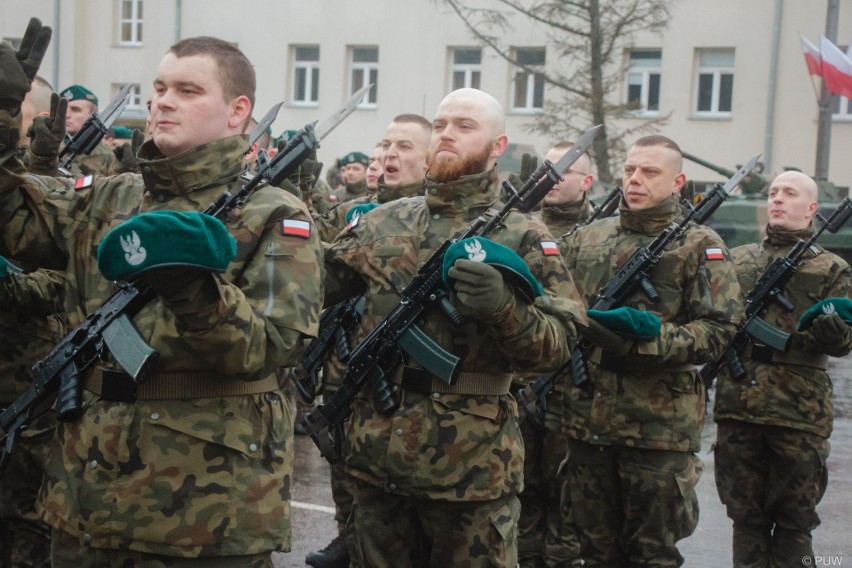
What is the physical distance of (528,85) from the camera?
1179 inches

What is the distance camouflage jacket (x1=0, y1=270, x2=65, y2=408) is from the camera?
472cm

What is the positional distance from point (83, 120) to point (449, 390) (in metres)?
4.72

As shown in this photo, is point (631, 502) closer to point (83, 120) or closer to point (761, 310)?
point (761, 310)

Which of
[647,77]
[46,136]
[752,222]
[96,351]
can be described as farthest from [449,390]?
[647,77]

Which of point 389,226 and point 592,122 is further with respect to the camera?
point 592,122

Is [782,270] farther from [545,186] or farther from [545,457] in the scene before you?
[545,186]

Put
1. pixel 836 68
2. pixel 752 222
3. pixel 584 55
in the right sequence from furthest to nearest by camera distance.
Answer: pixel 584 55 < pixel 836 68 < pixel 752 222

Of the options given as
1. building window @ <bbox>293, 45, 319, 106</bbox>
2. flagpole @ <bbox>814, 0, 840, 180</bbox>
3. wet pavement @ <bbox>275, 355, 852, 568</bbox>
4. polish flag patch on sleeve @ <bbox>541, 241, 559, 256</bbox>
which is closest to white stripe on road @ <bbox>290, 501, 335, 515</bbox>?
wet pavement @ <bbox>275, 355, 852, 568</bbox>

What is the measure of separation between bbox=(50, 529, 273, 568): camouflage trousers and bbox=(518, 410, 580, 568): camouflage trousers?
3.48 m

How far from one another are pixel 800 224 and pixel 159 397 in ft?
15.6

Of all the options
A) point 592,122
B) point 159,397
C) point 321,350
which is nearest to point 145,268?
point 159,397

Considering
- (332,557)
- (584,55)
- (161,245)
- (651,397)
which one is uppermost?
(584,55)

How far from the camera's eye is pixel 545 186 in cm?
444

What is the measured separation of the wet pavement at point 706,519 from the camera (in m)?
6.75
